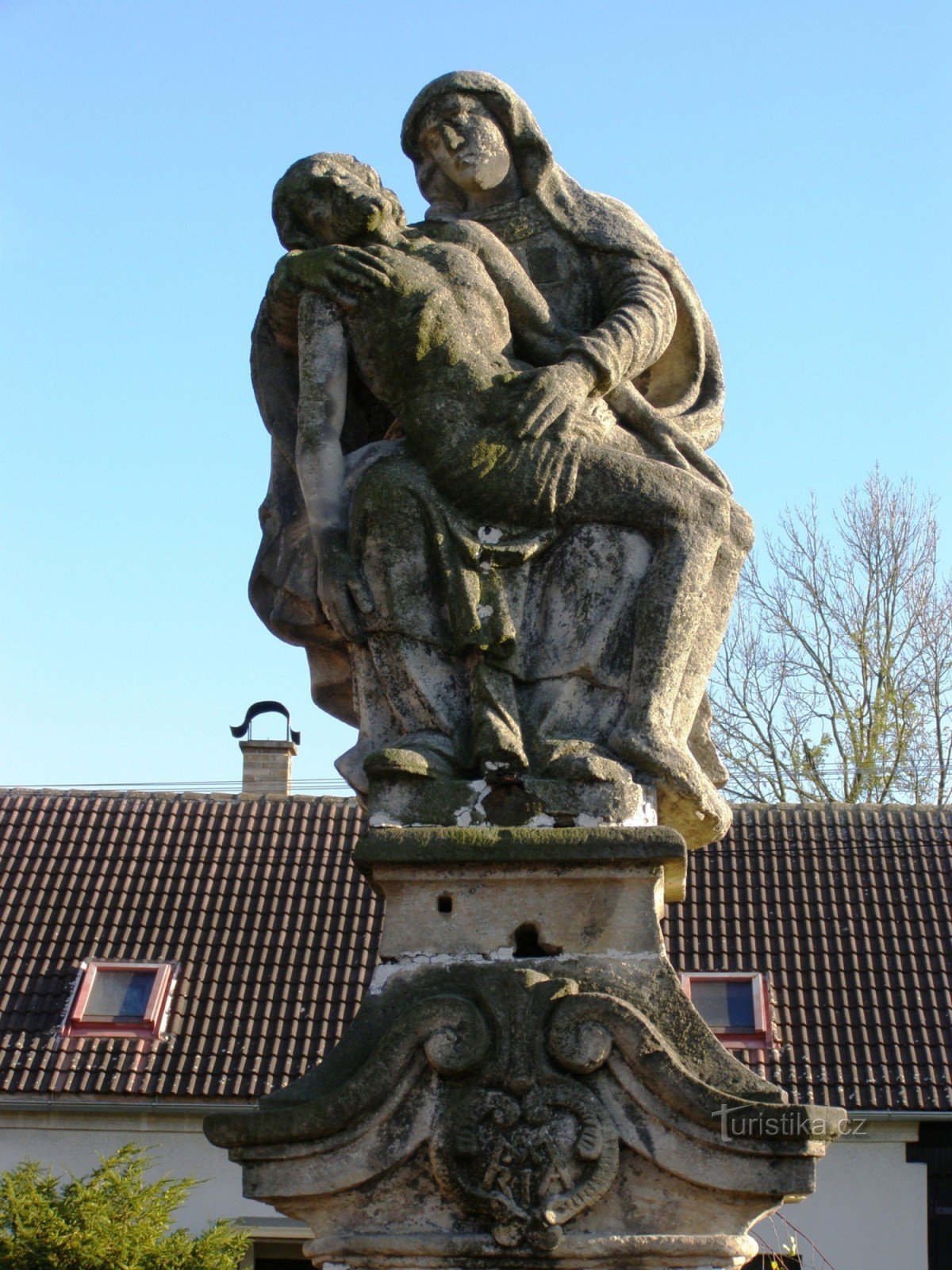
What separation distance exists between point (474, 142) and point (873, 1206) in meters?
12.9

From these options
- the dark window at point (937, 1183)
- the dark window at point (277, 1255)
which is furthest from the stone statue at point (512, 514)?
the dark window at point (937, 1183)

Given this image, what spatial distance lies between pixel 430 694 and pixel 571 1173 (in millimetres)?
1292

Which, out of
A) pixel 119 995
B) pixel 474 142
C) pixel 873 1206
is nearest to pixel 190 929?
pixel 119 995

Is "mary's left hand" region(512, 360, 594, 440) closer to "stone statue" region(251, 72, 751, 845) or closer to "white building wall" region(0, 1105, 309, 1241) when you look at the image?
"stone statue" region(251, 72, 751, 845)

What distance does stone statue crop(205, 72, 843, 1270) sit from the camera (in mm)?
3969

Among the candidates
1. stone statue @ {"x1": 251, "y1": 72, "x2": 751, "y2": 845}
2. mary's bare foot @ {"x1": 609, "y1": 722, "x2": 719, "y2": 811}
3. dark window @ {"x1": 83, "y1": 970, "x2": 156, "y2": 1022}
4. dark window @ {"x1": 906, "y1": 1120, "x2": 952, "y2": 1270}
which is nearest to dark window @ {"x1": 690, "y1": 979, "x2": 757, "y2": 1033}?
dark window @ {"x1": 906, "y1": 1120, "x2": 952, "y2": 1270}

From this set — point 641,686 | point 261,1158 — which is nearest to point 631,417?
point 641,686

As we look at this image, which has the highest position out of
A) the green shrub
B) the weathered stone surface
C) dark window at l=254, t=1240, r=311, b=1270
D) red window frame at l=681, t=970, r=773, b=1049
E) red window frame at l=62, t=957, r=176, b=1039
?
red window frame at l=681, t=970, r=773, b=1049

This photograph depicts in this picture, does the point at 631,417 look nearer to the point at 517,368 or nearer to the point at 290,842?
the point at 517,368

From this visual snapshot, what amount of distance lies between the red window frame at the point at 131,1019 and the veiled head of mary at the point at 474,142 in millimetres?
12503

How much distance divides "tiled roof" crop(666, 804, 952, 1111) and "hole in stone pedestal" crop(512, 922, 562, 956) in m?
11.2

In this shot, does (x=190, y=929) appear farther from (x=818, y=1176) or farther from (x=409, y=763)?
(x=409, y=763)

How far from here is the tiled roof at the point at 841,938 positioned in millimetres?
15406

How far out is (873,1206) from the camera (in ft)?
51.6
